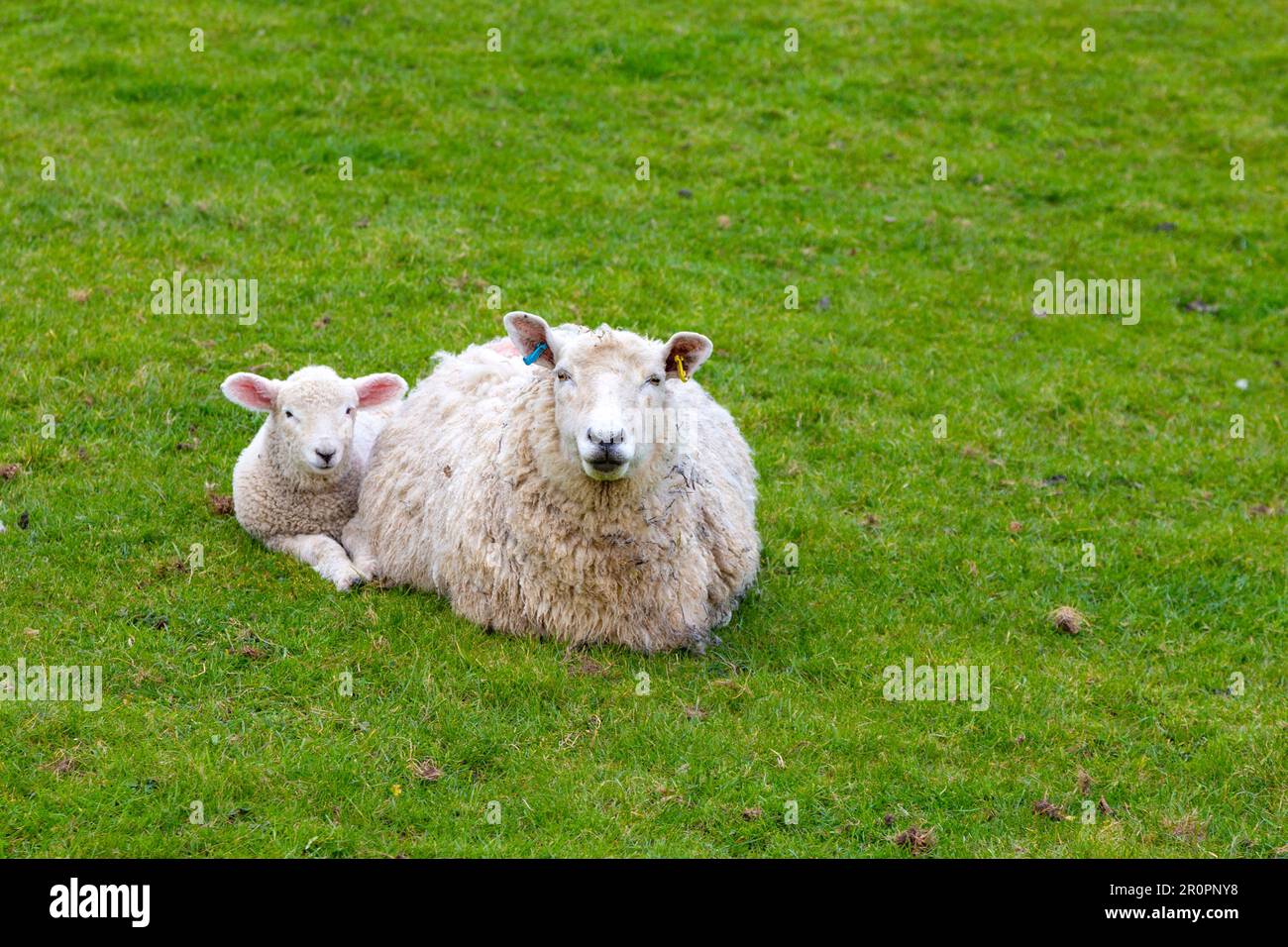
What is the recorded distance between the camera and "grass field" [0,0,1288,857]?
6.02 metres

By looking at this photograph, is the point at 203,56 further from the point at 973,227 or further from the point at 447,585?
the point at 447,585

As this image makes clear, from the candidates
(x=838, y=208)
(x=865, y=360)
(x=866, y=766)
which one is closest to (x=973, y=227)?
(x=838, y=208)

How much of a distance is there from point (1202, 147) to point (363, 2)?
11.0 m

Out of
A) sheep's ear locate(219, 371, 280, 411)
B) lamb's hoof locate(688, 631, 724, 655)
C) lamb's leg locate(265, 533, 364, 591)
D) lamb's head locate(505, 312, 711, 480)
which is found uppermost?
lamb's head locate(505, 312, 711, 480)

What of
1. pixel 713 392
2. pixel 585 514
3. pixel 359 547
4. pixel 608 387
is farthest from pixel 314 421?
pixel 713 392

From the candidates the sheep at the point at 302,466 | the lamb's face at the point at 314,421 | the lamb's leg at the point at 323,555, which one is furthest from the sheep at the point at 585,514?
the lamb's face at the point at 314,421

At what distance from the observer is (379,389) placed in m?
8.59

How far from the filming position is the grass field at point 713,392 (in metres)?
6.02

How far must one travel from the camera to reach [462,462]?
7859 mm

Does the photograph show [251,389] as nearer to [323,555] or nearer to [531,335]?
[323,555]

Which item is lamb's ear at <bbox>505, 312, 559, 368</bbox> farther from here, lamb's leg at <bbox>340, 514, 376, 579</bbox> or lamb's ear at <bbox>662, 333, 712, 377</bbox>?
lamb's leg at <bbox>340, 514, 376, 579</bbox>

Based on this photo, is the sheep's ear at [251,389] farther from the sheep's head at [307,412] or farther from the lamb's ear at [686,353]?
the lamb's ear at [686,353]

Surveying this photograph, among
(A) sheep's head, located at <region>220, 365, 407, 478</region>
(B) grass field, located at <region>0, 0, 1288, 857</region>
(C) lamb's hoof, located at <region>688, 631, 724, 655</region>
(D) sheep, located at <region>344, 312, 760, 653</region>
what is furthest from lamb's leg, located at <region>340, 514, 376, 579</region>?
(C) lamb's hoof, located at <region>688, 631, 724, 655</region>

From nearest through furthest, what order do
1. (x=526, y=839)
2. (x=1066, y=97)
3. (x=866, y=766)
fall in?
(x=526, y=839)
(x=866, y=766)
(x=1066, y=97)
